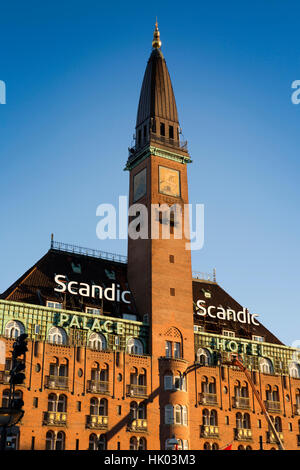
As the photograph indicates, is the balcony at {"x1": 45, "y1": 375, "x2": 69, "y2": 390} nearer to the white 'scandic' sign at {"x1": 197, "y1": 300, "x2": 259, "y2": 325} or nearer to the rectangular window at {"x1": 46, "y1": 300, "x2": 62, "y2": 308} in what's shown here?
the rectangular window at {"x1": 46, "y1": 300, "x2": 62, "y2": 308}

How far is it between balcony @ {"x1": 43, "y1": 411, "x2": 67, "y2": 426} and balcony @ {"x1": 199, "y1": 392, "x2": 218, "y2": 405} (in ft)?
67.0

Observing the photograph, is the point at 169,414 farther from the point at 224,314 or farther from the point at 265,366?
the point at 265,366

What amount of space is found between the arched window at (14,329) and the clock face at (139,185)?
28.8 metres

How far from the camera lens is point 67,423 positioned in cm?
7681

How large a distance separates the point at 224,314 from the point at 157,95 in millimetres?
35991

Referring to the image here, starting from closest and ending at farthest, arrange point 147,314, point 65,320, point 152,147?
point 65,320, point 147,314, point 152,147

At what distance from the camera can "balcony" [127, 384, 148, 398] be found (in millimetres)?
82438

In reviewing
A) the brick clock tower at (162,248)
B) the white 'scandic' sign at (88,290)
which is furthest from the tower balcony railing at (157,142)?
the white 'scandic' sign at (88,290)

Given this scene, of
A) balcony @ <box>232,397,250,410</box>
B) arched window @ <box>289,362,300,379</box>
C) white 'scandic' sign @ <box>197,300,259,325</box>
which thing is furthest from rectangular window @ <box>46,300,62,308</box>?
arched window @ <box>289,362,300,379</box>

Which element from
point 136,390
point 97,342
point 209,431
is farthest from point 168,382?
point 97,342

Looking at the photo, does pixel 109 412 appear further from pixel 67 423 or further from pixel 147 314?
pixel 147 314

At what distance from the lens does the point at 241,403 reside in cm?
9212

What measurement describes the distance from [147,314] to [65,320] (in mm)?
12617

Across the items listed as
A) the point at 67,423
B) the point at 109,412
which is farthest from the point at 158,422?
the point at 67,423
